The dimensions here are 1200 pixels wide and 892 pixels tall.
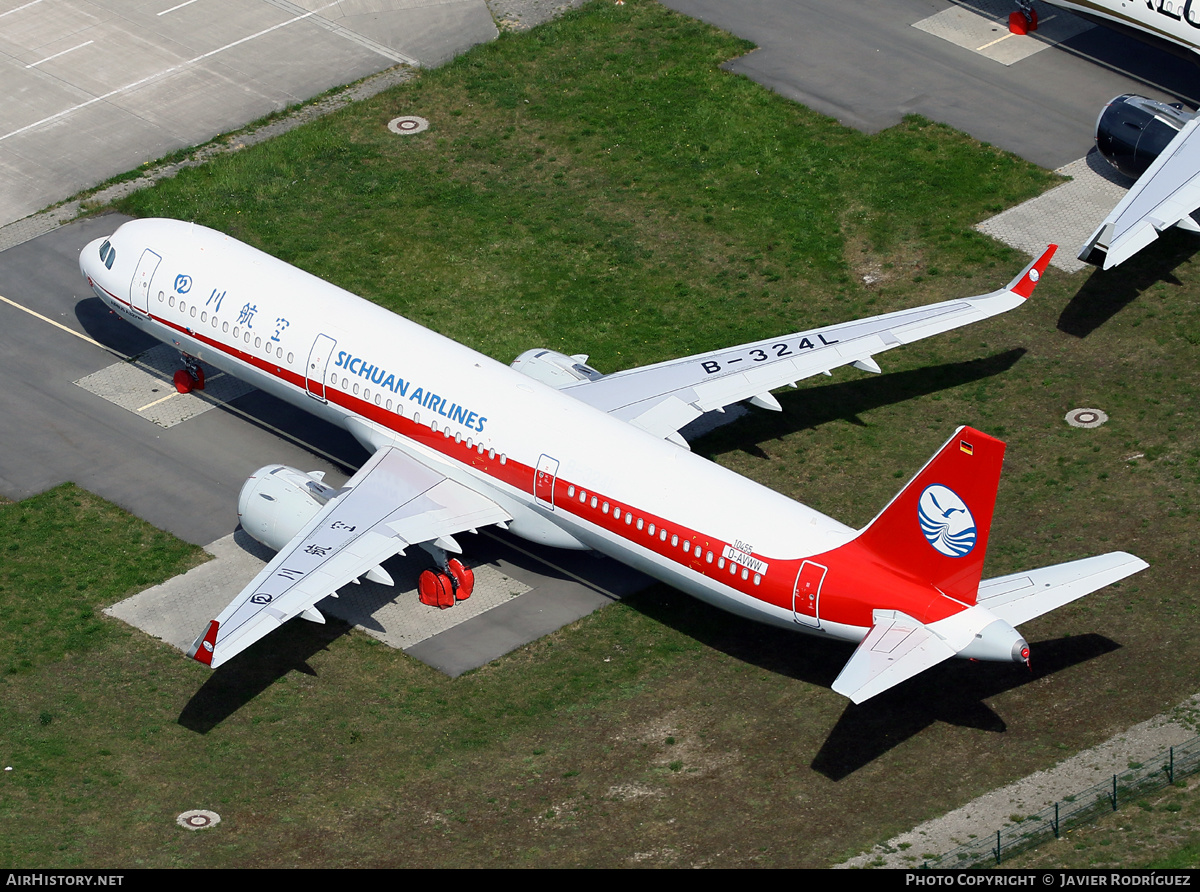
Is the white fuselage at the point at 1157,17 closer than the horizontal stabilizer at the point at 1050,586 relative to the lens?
No

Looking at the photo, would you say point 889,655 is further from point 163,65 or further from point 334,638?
point 163,65

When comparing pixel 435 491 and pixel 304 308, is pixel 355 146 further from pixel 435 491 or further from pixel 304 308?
pixel 435 491

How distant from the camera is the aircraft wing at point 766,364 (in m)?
52.0

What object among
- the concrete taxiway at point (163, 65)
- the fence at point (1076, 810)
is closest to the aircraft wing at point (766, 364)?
the fence at point (1076, 810)

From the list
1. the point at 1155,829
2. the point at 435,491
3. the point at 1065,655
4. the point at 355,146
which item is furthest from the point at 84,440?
the point at 1155,829

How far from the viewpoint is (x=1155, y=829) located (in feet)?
123

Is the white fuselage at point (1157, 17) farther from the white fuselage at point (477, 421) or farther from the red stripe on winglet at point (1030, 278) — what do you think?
the white fuselage at point (477, 421)

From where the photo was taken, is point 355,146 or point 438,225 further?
point 355,146

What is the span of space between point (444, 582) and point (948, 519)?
16.1 metres

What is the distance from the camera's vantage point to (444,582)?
4916 centimetres

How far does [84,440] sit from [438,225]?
669 inches

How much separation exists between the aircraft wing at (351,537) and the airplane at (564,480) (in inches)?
2.6

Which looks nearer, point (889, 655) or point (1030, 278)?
point (889, 655)

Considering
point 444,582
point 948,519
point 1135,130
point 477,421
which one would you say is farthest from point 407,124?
point 948,519
